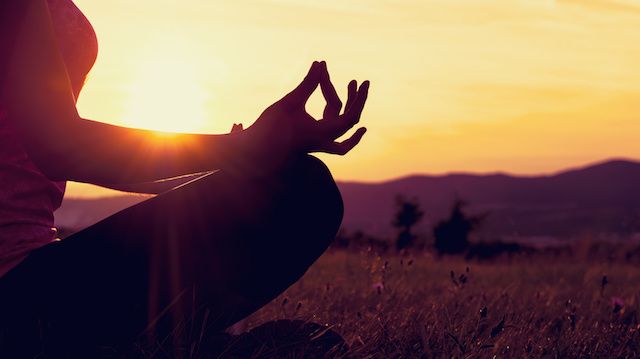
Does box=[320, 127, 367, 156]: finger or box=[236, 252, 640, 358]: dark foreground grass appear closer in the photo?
box=[320, 127, 367, 156]: finger

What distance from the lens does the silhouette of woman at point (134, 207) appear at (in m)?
2.17

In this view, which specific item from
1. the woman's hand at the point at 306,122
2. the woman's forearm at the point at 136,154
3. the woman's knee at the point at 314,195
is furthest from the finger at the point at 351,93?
the woman's forearm at the point at 136,154

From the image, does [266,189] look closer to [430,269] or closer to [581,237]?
[430,269]

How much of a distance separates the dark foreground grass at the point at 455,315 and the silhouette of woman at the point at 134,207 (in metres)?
0.61

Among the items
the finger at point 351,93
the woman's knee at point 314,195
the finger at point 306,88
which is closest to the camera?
the finger at point 306,88

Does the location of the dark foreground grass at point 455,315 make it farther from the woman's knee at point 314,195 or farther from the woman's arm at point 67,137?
the woman's arm at point 67,137

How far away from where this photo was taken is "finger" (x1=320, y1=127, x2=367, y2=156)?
96.2 inches

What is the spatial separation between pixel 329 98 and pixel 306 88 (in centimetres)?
17

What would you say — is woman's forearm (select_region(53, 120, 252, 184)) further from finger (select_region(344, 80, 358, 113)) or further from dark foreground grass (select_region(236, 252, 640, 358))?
dark foreground grass (select_region(236, 252, 640, 358))

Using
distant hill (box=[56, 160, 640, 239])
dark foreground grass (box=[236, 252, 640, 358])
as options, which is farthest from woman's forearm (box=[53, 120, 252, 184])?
distant hill (box=[56, 160, 640, 239])

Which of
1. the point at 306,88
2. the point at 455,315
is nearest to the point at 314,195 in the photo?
the point at 306,88

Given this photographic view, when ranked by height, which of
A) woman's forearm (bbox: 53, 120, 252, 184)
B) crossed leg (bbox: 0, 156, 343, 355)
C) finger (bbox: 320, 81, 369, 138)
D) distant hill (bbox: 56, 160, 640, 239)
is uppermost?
finger (bbox: 320, 81, 369, 138)

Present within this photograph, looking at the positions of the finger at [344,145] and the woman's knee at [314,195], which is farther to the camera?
the woman's knee at [314,195]

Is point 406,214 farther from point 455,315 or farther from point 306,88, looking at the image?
→ point 306,88
